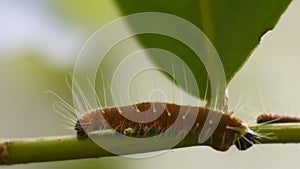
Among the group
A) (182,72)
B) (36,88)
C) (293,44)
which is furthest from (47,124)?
(182,72)

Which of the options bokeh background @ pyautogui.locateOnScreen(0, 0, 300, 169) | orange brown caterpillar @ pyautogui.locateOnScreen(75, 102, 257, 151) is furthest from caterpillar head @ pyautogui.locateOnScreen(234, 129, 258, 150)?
bokeh background @ pyautogui.locateOnScreen(0, 0, 300, 169)

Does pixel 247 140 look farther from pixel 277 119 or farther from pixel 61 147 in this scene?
pixel 61 147

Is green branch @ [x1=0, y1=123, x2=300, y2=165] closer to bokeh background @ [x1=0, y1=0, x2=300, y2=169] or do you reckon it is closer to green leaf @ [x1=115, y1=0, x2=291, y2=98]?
green leaf @ [x1=115, y1=0, x2=291, y2=98]

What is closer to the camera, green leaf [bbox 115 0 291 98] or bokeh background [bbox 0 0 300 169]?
green leaf [bbox 115 0 291 98]

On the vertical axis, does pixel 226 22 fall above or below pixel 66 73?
above

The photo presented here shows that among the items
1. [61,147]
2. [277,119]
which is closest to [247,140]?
[277,119]

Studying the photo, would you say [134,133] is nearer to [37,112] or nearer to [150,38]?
[150,38]
